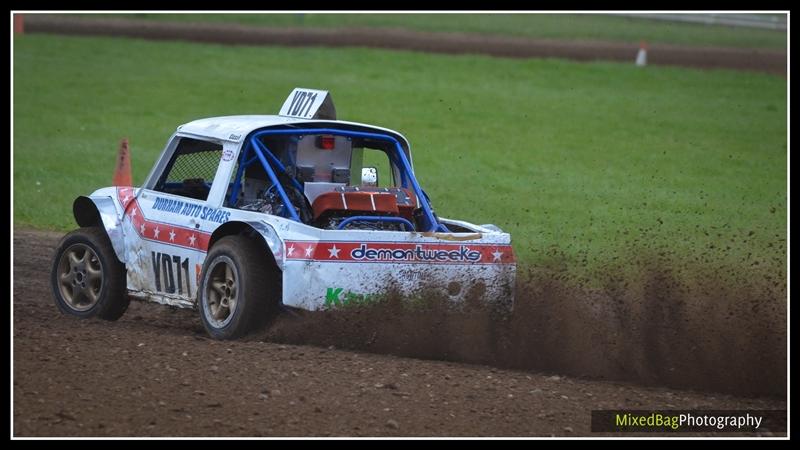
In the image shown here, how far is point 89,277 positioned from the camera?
994 cm

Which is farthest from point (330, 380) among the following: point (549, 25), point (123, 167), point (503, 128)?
point (549, 25)

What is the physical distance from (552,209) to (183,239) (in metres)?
9.20

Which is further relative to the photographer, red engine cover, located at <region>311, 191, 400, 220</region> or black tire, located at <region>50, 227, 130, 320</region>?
black tire, located at <region>50, 227, 130, 320</region>

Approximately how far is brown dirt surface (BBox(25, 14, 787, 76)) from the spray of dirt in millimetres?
24752

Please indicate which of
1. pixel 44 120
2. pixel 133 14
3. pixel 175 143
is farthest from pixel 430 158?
pixel 133 14

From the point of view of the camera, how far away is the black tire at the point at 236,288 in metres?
8.55

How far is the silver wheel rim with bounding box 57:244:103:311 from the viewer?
32.6ft

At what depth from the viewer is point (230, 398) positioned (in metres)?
7.23

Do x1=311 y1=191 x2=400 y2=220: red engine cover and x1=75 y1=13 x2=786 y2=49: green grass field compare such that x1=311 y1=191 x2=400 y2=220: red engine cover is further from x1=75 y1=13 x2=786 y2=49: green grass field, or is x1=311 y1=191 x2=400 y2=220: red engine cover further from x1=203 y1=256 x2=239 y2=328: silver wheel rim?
x1=75 y1=13 x2=786 y2=49: green grass field

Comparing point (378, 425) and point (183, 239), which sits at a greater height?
point (183, 239)

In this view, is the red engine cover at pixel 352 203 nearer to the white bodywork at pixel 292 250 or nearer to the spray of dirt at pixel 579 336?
the white bodywork at pixel 292 250

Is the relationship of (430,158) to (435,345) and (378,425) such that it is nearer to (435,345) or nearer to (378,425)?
(435,345)

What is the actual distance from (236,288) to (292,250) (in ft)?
1.69

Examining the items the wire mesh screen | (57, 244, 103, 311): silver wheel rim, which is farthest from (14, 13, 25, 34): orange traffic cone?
the wire mesh screen
